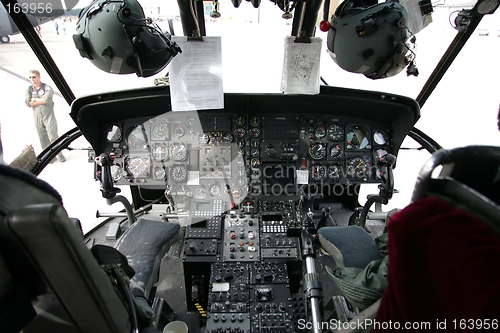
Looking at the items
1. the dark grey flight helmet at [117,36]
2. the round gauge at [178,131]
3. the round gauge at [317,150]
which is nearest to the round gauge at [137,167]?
the round gauge at [178,131]

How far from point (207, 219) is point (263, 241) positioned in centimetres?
42

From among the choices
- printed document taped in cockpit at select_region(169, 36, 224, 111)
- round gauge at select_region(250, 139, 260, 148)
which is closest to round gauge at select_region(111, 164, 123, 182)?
printed document taped in cockpit at select_region(169, 36, 224, 111)

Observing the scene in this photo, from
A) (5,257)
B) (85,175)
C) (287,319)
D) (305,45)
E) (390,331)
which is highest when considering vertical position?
(305,45)

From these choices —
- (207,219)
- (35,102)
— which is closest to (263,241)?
(207,219)

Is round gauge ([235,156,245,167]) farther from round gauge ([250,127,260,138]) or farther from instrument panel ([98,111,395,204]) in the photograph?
round gauge ([250,127,260,138])

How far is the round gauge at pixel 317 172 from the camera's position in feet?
8.01

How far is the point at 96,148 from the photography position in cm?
237

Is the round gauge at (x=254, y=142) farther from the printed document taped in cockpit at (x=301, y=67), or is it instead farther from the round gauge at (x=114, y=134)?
the round gauge at (x=114, y=134)

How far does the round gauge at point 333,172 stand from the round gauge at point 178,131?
118cm

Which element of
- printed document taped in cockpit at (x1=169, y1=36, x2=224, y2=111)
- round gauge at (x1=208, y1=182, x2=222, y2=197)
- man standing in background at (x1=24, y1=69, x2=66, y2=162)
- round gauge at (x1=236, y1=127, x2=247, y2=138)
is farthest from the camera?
man standing in background at (x1=24, y1=69, x2=66, y2=162)

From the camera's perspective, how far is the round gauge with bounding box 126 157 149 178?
8.03 ft

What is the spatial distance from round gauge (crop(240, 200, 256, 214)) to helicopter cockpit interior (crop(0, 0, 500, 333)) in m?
0.01

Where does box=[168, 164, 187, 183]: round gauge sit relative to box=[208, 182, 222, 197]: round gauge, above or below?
above

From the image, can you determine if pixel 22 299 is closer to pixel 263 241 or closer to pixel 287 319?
pixel 287 319
